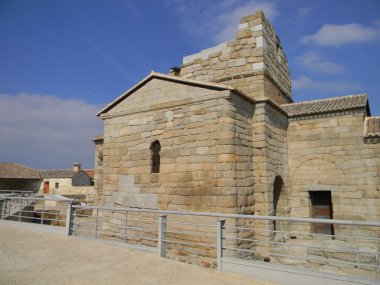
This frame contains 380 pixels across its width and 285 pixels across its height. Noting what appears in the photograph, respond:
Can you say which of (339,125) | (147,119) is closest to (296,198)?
(339,125)

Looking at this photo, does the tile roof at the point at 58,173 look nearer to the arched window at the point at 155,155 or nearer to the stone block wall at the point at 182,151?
the stone block wall at the point at 182,151

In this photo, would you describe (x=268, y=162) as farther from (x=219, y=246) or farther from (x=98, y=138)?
(x=98, y=138)

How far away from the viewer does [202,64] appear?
12602mm

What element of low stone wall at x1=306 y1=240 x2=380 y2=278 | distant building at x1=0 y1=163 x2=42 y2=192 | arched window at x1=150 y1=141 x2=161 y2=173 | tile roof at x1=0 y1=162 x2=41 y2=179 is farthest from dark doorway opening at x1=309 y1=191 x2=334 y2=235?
tile roof at x1=0 y1=162 x2=41 y2=179

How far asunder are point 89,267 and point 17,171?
36.1 meters

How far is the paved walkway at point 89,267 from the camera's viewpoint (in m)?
4.52

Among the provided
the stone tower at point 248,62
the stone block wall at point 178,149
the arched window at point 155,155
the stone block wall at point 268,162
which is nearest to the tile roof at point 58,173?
the stone block wall at point 178,149

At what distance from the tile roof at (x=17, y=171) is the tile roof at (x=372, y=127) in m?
34.9

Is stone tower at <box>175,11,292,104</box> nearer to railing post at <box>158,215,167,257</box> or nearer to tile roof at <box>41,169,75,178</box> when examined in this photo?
railing post at <box>158,215,167,257</box>

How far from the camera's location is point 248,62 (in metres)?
11.5

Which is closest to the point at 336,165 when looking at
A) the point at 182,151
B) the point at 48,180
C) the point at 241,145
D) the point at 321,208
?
the point at 321,208

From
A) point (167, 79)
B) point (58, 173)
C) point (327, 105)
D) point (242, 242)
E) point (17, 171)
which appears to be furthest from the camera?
point (58, 173)

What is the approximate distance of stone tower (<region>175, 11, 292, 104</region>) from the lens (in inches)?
444

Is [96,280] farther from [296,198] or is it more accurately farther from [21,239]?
[296,198]
